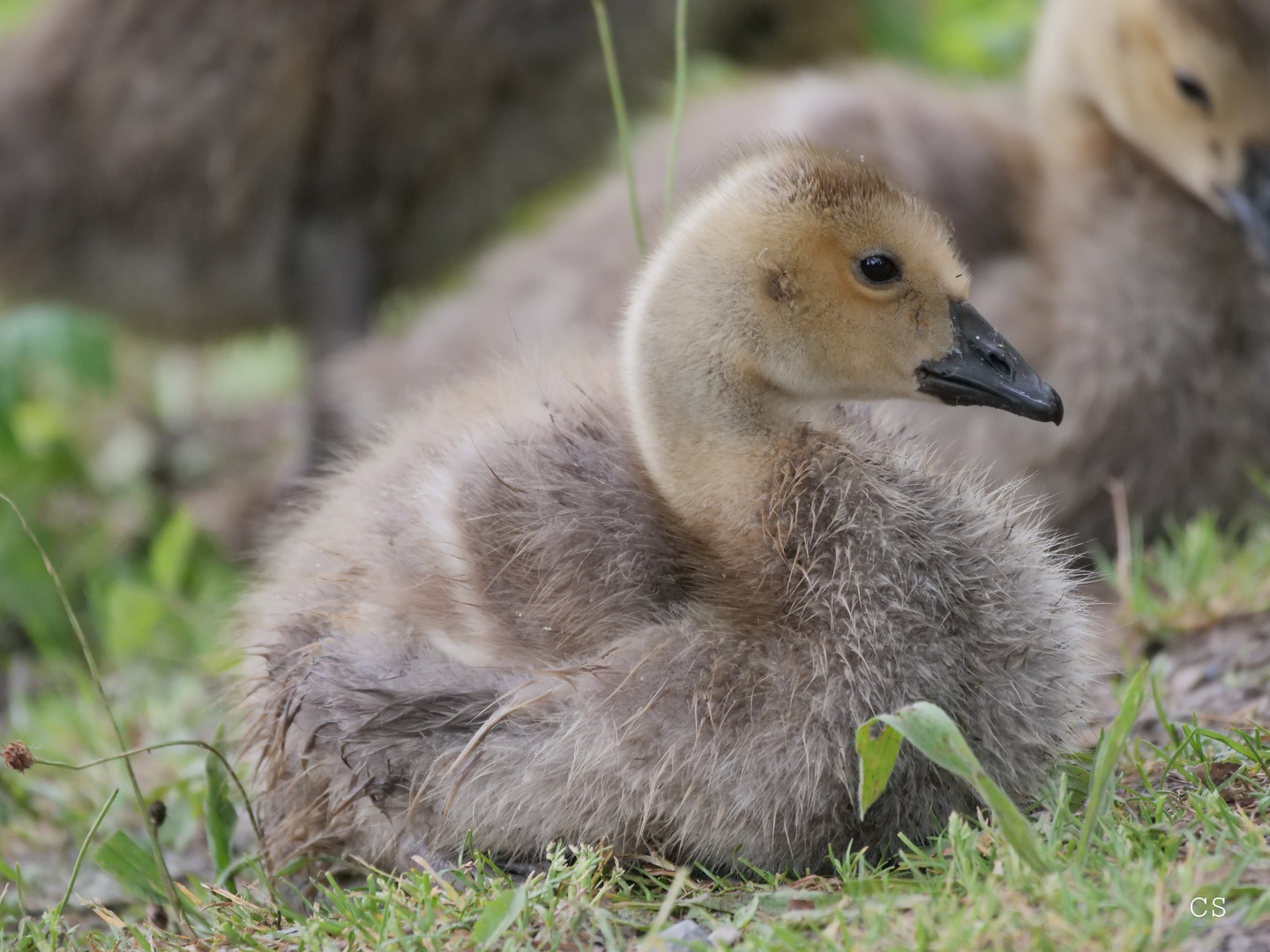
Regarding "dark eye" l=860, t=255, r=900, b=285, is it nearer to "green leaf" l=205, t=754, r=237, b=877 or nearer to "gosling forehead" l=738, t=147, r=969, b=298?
"gosling forehead" l=738, t=147, r=969, b=298

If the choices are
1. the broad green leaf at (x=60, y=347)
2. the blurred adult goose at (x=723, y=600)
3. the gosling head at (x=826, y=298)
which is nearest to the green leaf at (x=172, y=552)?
the broad green leaf at (x=60, y=347)

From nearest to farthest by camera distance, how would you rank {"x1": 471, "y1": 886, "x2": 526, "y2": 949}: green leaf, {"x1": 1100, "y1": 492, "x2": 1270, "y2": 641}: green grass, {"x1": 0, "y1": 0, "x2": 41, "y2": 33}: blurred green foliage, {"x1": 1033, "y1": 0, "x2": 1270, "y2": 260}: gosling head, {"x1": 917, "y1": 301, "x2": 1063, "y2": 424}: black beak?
{"x1": 471, "y1": 886, "x2": 526, "y2": 949}: green leaf
{"x1": 917, "y1": 301, "x2": 1063, "y2": 424}: black beak
{"x1": 1100, "y1": 492, "x2": 1270, "y2": 641}: green grass
{"x1": 1033, "y1": 0, "x2": 1270, "y2": 260}: gosling head
{"x1": 0, "y1": 0, "x2": 41, "y2": 33}: blurred green foliage

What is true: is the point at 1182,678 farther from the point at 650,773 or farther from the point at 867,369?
the point at 650,773

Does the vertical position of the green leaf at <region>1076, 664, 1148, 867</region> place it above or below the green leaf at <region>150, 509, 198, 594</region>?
above

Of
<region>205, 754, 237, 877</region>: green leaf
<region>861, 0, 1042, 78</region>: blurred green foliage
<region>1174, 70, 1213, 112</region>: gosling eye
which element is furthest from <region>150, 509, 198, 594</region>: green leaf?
<region>861, 0, 1042, 78</region>: blurred green foliage

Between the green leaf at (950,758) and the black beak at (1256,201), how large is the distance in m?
1.94

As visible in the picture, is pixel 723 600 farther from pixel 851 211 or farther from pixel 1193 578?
pixel 1193 578

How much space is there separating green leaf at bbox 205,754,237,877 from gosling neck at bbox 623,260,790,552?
86cm

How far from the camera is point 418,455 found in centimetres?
228

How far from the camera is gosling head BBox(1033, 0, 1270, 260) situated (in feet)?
10.7

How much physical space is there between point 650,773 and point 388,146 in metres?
2.63

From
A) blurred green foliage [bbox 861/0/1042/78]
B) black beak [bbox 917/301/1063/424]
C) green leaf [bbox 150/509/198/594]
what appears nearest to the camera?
black beak [bbox 917/301/1063/424]

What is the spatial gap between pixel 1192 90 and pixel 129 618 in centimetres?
258

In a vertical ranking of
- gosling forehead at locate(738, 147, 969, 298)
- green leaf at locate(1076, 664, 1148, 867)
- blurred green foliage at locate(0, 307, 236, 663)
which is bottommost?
blurred green foliage at locate(0, 307, 236, 663)
